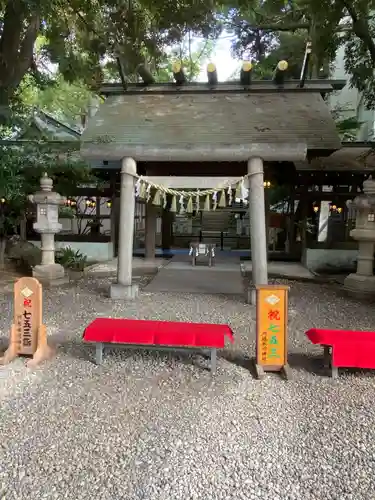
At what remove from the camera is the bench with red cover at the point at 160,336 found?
173 inches

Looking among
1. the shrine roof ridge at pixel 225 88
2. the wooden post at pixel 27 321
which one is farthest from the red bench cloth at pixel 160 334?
the shrine roof ridge at pixel 225 88

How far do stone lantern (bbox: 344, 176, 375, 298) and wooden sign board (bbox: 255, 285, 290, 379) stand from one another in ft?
14.6

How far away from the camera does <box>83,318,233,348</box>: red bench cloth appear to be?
4402 mm

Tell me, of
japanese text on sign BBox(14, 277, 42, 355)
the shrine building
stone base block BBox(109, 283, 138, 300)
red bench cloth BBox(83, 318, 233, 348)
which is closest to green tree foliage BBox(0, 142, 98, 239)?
the shrine building

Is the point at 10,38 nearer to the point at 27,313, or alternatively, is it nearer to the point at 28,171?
the point at 28,171

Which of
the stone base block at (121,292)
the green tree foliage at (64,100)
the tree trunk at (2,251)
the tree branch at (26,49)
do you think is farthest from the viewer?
the green tree foliage at (64,100)

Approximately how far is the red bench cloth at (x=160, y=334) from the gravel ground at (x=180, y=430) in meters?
0.33

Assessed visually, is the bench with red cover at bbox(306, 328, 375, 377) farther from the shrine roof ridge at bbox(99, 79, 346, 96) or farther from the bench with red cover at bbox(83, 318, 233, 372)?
the shrine roof ridge at bbox(99, 79, 346, 96)

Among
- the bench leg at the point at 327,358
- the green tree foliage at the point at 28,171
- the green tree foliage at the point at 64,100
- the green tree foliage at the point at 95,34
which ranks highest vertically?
the green tree foliage at the point at 64,100

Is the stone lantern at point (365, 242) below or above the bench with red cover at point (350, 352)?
above

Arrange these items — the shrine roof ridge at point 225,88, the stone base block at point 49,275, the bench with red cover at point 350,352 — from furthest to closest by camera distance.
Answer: the shrine roof ridge at point 225,88
the stone base block at point 49,275
the bench with red cover at point 350,352

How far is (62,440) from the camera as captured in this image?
3.10 metres

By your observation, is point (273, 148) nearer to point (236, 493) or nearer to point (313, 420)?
point (313, 420)

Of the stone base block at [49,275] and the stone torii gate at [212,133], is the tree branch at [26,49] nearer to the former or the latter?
the stone torii gate at [212,133]
